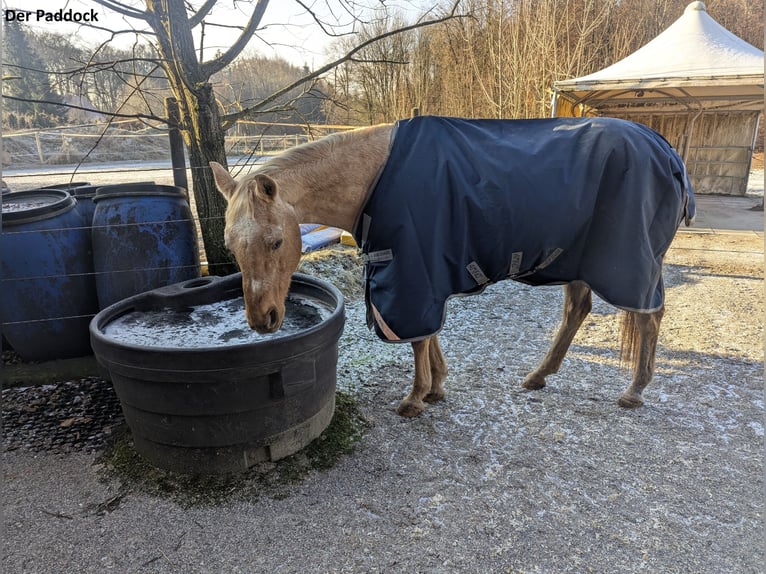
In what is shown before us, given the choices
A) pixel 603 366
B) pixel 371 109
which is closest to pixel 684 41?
pixel 371 109

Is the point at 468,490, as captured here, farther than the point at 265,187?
Yes

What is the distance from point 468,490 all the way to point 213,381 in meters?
1.22

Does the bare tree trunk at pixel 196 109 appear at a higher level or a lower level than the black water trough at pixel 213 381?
higher

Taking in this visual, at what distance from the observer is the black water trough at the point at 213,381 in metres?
1.86

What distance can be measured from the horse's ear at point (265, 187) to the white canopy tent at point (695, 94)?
7.60m

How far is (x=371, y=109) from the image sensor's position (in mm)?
13570

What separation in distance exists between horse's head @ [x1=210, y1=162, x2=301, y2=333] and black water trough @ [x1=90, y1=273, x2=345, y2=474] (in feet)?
0.46

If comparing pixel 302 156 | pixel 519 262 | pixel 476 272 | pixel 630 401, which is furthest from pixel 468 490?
pixel 302 156

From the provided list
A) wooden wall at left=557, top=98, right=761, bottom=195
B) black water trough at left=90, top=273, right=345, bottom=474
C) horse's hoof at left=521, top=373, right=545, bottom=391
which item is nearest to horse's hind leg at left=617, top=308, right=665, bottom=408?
horse's hoof at left=521, top=373, right=545, bottom=391

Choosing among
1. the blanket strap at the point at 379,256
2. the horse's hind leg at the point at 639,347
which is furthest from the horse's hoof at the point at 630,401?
the blanket strap at the point at 379,256

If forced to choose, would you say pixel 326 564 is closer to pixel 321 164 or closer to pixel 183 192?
pixel 321 164

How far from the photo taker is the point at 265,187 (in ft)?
5.98

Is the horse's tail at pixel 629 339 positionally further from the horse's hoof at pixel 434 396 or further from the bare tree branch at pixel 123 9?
the bare tree branch at pixel 123 9

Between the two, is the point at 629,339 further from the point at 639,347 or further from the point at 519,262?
the point at 519,262
